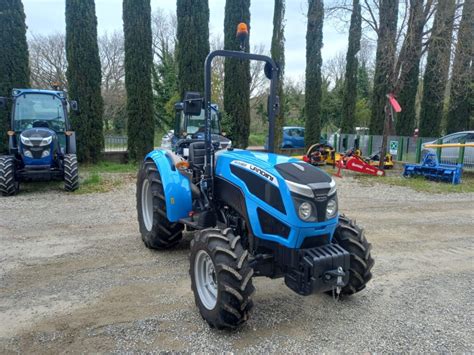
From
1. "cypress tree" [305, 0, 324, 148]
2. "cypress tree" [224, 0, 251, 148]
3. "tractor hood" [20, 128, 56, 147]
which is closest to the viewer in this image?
"tractor hood" [20, 128, 56, 147]

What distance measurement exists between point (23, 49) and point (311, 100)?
532 inches

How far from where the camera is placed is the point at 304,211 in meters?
2.96

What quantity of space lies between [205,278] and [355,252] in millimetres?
1373

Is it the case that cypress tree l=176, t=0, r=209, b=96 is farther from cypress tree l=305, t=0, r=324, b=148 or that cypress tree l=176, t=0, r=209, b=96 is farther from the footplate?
the footplate

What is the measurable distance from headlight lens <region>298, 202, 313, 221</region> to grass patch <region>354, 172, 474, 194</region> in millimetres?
8528

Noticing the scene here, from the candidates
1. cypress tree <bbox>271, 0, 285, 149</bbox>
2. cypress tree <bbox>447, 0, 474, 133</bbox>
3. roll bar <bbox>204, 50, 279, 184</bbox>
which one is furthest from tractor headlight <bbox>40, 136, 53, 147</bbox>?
cypress tree <bbox>447, 0, 474, 133</bbox>

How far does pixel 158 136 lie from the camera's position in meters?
25.6

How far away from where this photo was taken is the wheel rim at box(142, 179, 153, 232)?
525cm

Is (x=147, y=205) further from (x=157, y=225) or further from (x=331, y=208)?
(x=331, y=208)

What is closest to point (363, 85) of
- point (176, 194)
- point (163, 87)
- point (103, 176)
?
point (163, 87)

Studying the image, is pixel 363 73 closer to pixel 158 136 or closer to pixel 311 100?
pixel 311 100

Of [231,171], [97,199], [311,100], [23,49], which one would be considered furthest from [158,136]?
[231,171]

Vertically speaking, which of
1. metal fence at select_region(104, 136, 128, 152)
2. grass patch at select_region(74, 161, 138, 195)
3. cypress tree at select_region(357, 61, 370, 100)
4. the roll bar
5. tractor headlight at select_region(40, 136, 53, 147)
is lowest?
grass patch at select_region(74, 161, 138, 195)

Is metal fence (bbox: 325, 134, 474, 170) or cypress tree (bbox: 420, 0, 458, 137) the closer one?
cypress tree (bbox: 420, 0, 458, 137)
